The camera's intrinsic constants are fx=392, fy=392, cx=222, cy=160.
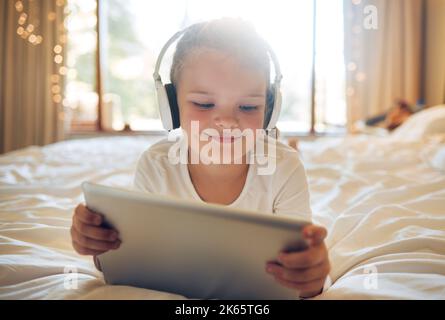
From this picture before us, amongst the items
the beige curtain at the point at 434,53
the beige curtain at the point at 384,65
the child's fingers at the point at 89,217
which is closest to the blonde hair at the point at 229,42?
the child's fingers at the point at 89,217

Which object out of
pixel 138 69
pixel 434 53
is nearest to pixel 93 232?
pixel 138 69

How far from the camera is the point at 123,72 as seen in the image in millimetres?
3180

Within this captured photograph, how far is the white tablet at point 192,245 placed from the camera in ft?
1.32

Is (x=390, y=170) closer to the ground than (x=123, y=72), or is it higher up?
closer to the ground

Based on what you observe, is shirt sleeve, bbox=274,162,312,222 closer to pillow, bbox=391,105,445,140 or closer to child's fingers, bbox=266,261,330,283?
child's fingers, bbox=266,261,330,283

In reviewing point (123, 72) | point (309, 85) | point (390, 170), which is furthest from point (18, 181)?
point (123, 72)

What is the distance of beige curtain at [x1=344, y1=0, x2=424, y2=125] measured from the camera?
2920mm

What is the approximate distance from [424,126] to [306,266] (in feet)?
6.29

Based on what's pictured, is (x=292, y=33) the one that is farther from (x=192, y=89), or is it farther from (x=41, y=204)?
(x=41, y=204)

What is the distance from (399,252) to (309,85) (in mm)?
1991

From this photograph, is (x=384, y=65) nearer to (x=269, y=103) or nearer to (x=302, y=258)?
(x=269, y=103)
